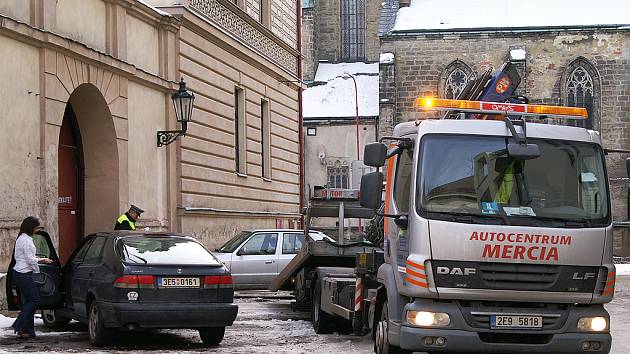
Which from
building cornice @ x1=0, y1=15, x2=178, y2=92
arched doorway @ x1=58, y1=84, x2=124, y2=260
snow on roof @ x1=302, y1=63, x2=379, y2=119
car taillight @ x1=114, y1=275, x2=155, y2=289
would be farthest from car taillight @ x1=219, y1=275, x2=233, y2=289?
snow on roof @ x1=302, y1=63, x2=379, y2=119

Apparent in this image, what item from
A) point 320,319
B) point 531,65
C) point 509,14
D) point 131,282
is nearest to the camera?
point 131,282

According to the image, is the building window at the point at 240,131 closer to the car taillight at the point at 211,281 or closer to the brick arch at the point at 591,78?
the car taillight at the point at 211,281

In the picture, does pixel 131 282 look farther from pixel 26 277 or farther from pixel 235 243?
pixel 235 243

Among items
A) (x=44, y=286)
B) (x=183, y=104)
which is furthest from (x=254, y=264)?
(x=44, y=286)

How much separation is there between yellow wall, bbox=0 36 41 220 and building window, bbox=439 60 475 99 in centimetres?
4235

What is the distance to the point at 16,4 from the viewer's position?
48.0 feet

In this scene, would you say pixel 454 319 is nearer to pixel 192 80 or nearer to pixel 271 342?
pixel 271 342

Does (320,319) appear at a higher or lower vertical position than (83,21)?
lower

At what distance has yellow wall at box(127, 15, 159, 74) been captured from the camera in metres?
18.6

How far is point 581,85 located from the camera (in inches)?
2160

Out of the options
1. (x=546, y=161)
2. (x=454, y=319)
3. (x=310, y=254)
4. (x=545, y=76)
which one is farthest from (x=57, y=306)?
(x=545, y=76)

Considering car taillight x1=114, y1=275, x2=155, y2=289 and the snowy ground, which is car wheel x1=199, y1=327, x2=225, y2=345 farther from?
car taillight x1=114, y1=275, x2=155, y2=289

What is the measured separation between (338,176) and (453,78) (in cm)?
990

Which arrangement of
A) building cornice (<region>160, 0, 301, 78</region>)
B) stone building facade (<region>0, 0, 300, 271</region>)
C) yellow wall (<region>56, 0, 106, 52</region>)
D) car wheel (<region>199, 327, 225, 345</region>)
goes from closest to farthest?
car wheel (<region>199, 327, 225, 345</region>) → stone building facade (<region>0, 0, 300, 271</region>) → yellow wall (<region>56, 0, 106, 52</region>) → building cornice (<region>160, 0, 301, 78</region>)
